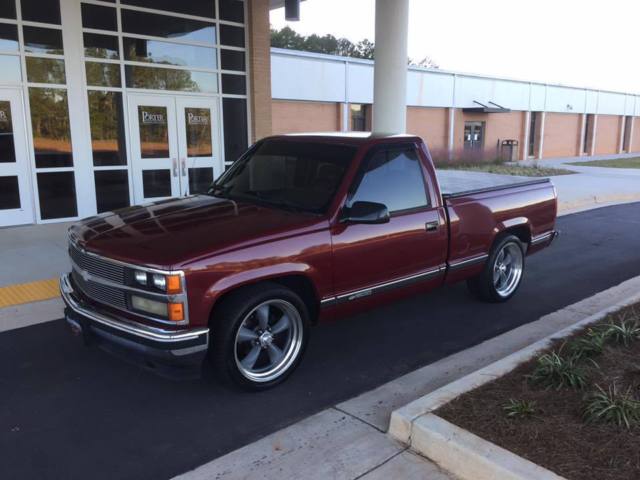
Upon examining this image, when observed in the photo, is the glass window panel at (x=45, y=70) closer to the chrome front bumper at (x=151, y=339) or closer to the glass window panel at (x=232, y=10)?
the glass window panel at (x=232, y=10)

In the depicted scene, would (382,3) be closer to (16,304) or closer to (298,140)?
(298,140)

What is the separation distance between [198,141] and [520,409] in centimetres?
1052

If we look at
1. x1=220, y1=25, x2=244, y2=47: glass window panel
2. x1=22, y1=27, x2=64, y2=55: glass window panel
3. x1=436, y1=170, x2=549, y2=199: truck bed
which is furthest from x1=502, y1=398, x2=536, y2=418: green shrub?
x1=220, y1=25, x2=244, y2=47: glass window panel

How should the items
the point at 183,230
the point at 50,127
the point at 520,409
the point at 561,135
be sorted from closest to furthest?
1. the point at 520,409
2. the point at 183,230
3. the point at 50,127
4. the point at 561,135

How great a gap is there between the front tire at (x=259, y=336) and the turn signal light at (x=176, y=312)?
1.06 ft

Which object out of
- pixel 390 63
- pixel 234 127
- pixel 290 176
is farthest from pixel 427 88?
pixel 290 176

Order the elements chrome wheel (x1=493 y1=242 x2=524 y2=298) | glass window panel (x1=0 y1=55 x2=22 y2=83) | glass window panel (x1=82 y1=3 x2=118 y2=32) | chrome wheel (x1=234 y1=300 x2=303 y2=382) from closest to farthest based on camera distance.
Result: chrome wheel (x1=234 y1=300 x2=303 y2=382) < chrome wheel (x1=493 y1=242 x2=524 y2=298) < glass window panel (x1=0 y1=55 x2=22 y2=83) < glass window panel (x1=82 y1=3 x2=118 y2=32)

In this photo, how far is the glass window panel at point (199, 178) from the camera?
13.0 metres

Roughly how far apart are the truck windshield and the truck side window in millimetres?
214

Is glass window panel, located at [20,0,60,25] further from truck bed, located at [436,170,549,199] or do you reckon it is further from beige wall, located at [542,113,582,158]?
beige wall, located at [542,113,582,158]

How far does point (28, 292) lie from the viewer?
666 cm

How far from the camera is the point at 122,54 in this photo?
11562mm

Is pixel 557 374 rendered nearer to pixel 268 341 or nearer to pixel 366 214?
pixel 366 214

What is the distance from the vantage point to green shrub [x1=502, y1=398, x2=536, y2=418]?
3.64 meters
